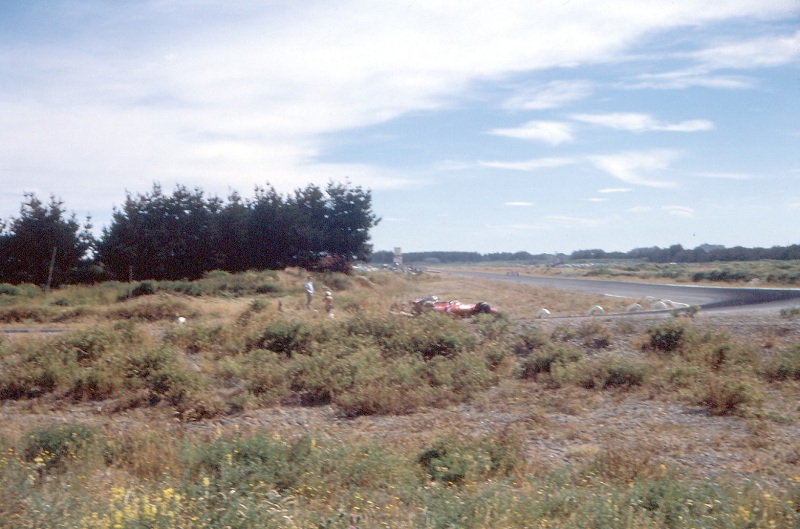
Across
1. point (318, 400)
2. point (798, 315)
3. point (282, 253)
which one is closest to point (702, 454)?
point (318, 400)

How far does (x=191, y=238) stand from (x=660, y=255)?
99.7 metres

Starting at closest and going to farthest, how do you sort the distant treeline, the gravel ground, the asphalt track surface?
the gravel ground, the asphalt track surface, the distant treeline

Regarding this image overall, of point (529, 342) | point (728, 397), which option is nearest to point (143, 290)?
point (529, 342)

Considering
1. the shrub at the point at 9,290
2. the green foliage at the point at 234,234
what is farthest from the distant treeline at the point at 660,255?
the shrub at the point at 9,290

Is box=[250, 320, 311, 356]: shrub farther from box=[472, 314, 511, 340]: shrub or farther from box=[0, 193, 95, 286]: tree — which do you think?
box=[0, 193, 95, 286]: tree

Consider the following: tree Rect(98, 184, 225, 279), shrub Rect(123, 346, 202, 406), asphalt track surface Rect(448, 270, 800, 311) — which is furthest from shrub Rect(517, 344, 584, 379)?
tree Rect(98, 184, 225, 279)

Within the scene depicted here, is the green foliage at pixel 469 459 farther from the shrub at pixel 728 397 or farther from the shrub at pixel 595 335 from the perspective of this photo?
the shrub at pixel 595 335

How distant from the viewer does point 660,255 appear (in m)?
125

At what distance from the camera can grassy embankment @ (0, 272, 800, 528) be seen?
594 centimetres

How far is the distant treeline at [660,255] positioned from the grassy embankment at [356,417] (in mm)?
39904

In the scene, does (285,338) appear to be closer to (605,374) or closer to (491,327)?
(491,327)

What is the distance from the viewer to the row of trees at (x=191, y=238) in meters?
40.9

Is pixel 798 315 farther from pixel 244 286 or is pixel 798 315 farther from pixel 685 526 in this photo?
pixel 244 286

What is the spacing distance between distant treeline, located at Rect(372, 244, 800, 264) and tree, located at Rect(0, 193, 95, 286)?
23340 mm
